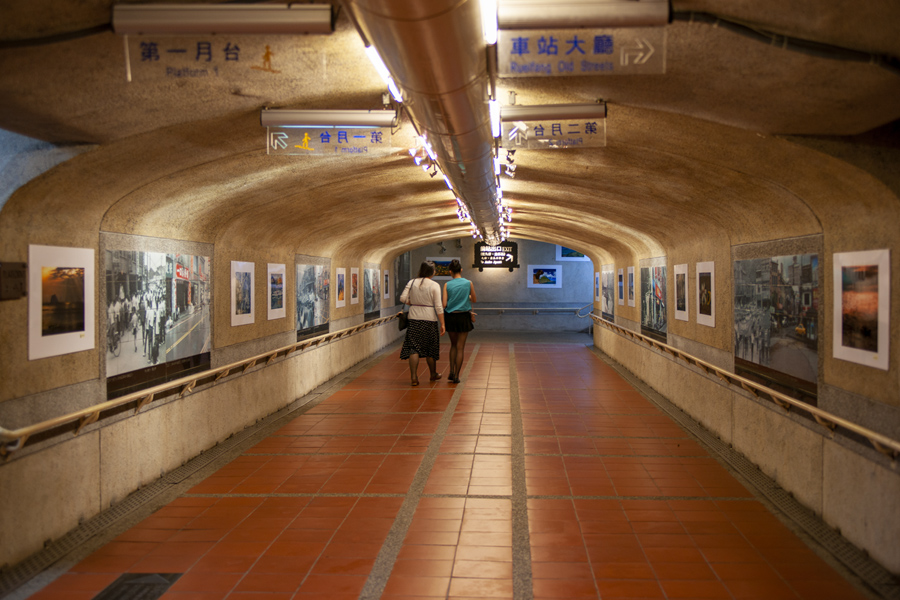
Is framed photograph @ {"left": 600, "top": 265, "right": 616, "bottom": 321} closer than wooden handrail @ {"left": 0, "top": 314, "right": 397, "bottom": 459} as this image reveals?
No

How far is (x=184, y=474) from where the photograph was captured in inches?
212

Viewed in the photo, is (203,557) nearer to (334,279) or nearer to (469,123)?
(469,123)

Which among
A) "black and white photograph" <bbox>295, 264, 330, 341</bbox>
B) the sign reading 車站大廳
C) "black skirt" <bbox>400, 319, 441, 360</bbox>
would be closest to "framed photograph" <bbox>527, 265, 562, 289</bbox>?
the sign reading 車站大廳

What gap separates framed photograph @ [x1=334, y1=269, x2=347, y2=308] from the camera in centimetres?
1119

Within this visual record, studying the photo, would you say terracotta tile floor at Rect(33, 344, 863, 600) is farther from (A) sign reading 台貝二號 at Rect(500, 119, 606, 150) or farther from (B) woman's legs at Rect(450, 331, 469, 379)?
(B) woman's legs at Rect(450, 331, 469, 379)

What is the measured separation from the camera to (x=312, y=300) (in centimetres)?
962

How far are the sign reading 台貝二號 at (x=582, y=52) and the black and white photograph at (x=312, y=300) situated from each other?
678 cm

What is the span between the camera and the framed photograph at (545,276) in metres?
20.7

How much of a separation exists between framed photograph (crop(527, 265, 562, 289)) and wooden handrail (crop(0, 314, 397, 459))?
1284cm

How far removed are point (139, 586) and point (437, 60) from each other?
293 cm

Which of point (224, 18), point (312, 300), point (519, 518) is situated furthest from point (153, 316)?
point (312, 300)

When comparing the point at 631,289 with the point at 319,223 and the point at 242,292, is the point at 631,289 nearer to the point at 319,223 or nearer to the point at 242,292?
the point at 319,223

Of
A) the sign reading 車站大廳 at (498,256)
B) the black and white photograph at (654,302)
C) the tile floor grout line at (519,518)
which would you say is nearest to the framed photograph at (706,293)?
the black and white photograph at (654,302)

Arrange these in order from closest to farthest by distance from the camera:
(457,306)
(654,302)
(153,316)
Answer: (153,316), (654,302), (457,306)
